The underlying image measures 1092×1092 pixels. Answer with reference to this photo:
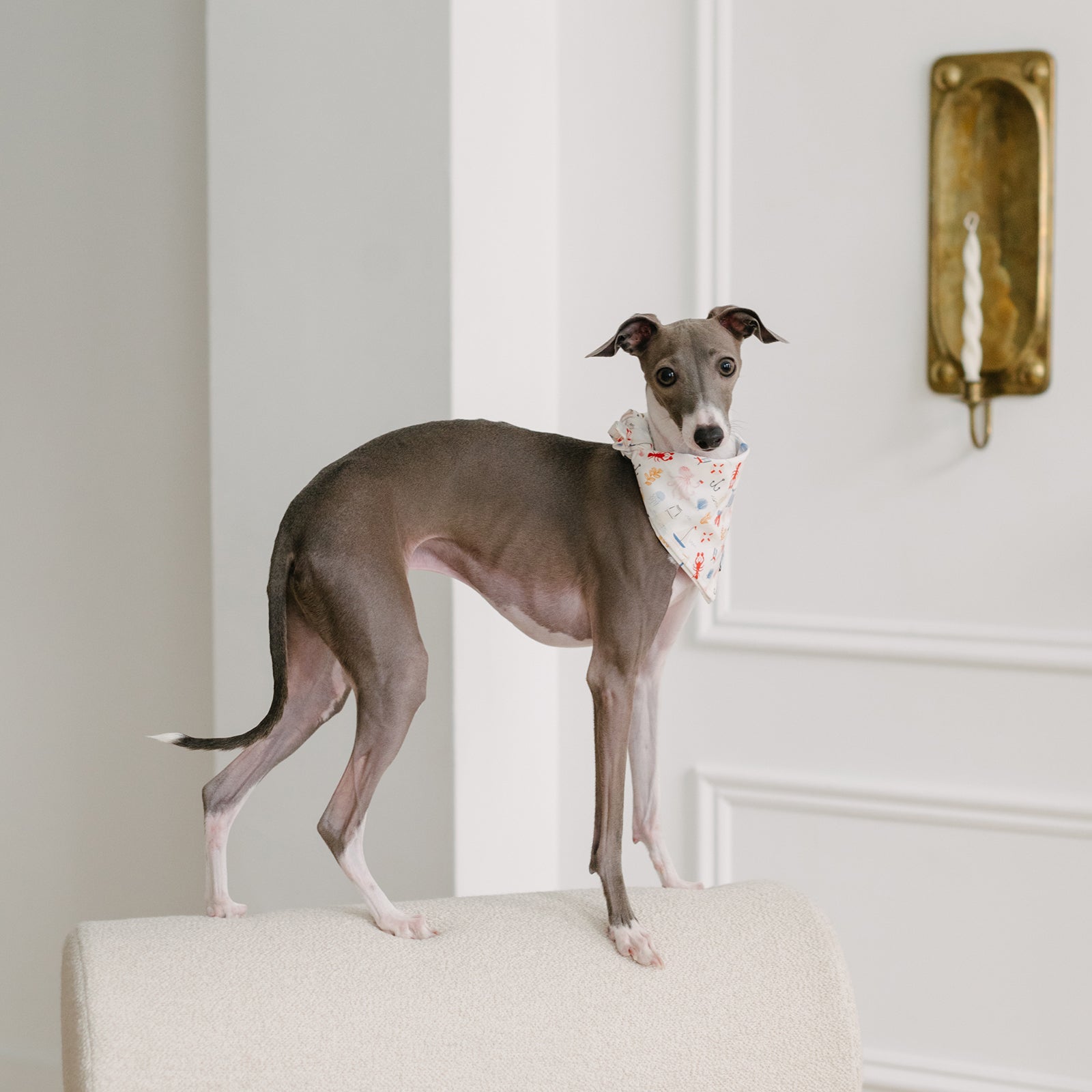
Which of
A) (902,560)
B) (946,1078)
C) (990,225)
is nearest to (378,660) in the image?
(902,560)

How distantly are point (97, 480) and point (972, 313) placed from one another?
1.25 meters

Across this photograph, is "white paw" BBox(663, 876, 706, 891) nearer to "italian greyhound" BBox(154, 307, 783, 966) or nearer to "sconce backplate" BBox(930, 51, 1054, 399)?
"italian greyhound" BBox(154, 307, 783, 966)

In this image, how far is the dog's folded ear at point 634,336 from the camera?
3.23ft

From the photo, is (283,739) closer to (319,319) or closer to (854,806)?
(319,319)

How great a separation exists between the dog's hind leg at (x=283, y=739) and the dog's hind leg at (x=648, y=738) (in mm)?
251

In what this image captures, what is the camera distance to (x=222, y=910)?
103 cm

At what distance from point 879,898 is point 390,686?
99 centimetres

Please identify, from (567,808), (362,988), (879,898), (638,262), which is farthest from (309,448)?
(879,898)

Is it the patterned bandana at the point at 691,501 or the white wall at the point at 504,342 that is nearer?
the patterned bandana at the point at 691,501

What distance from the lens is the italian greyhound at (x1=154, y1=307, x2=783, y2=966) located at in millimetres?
949

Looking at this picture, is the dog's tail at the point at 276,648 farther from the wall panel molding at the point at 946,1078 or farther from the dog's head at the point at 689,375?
the wall panel molding at the point at 946,1078

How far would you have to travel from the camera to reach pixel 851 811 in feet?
5.46

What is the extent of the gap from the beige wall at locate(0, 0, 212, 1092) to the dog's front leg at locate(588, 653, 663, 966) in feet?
3.18

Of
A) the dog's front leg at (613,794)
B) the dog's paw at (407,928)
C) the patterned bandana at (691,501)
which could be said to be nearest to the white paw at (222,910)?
the dog's paw at (407,928)
